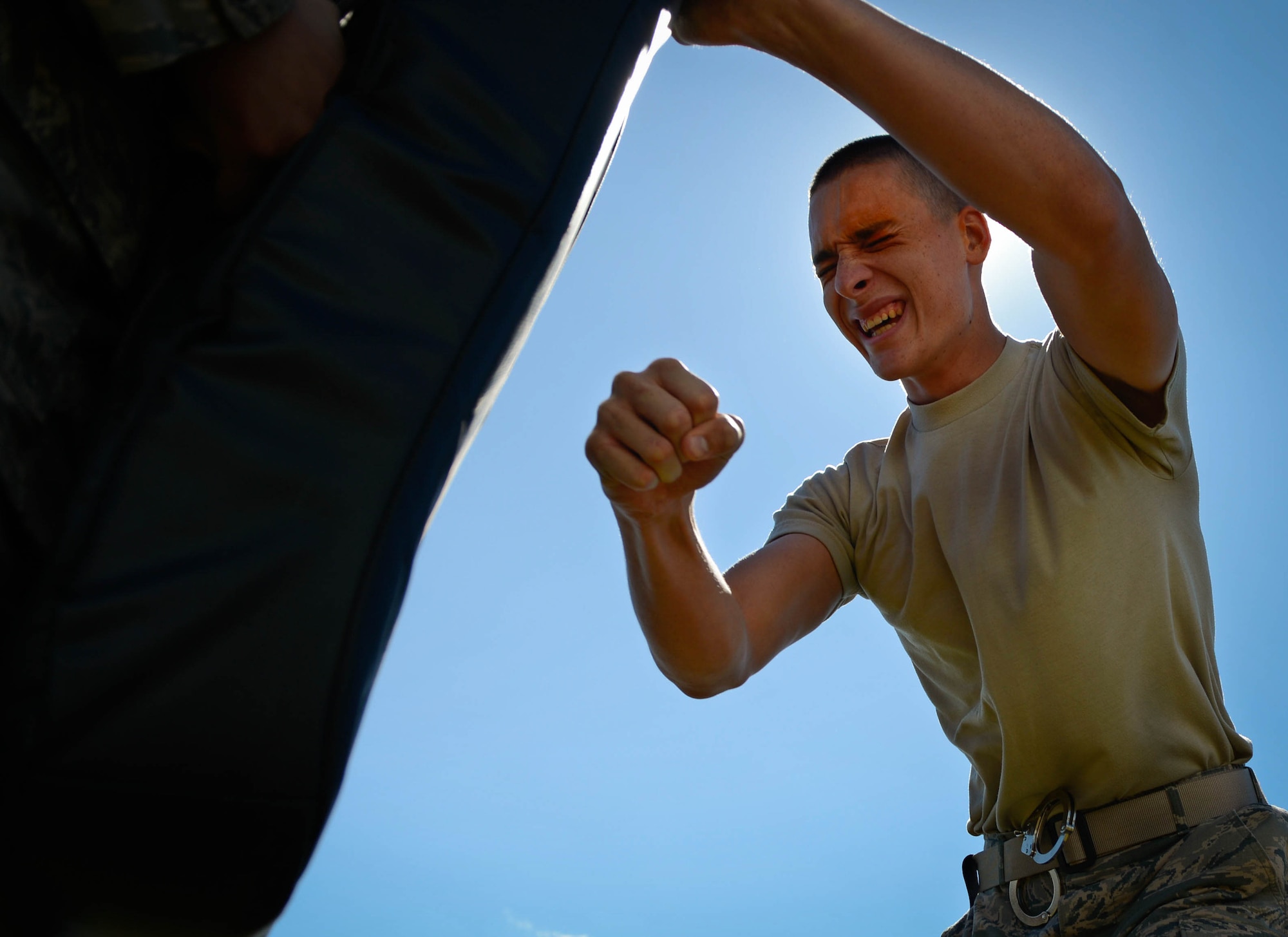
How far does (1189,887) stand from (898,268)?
154 cm

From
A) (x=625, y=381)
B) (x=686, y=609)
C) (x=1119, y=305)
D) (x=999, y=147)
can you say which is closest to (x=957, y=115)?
(x=999, y=147)

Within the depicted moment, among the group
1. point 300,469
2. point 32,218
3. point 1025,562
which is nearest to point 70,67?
point 32,218

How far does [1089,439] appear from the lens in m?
1.91

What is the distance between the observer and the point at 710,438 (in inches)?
38.2

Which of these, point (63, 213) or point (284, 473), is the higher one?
point (63, 213)

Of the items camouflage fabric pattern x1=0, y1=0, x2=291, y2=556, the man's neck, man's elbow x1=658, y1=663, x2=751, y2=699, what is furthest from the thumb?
the man's neck

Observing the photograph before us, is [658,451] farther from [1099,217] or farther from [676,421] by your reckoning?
[1099,217]

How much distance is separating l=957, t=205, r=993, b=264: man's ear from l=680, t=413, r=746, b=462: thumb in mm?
1783

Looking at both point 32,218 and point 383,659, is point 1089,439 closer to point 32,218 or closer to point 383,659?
point 383,659

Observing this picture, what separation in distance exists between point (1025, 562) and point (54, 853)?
5.78 ft

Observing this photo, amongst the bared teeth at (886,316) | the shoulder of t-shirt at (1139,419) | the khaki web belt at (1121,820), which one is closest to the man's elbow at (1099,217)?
the shoulder of t-shirt at (1139,419)

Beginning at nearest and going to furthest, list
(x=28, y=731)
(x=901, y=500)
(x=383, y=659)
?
(x=28, y=731) < (x=383, y=659) < (x=901, y=500)

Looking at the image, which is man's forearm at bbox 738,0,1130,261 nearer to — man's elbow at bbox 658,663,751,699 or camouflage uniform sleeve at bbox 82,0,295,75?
camouflage uniform sleeve at bbox 82,0,295,75

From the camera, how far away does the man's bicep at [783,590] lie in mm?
2078
